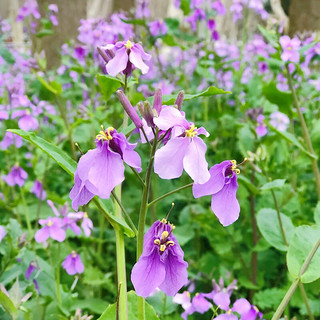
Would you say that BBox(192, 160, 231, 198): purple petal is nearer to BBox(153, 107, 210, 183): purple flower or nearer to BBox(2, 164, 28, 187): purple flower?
BBox(153, 107, 210, 183): purple flower

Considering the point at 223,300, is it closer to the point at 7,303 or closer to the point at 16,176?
the point at 7,303

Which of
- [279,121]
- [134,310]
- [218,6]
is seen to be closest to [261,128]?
[279,121]

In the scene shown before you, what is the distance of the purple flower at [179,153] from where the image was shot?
704 millimetres

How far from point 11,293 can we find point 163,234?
0.47 metres

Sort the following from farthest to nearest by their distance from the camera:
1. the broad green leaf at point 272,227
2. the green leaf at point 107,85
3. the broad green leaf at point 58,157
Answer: the broad green leaf at point 272,227, the green leaf at point 107,85, the broad green leaf at point 58,157

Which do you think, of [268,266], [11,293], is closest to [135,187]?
[268,266]

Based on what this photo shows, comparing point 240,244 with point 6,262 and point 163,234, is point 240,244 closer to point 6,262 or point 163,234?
point 6,262

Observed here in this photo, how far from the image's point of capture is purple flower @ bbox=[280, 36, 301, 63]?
1768 mm

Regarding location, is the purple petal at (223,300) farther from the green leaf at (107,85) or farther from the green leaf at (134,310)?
the green leaf at (107,85)

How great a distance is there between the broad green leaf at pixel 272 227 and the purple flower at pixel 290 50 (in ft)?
1.94

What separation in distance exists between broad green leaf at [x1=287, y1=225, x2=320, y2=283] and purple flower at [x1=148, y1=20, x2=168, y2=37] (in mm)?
1857

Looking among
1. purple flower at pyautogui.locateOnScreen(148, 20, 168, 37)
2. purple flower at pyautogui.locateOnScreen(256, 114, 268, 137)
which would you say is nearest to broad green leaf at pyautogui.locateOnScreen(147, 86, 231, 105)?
purple flower at pyautogui.locateOnScreen(256, 114, 268, 137)

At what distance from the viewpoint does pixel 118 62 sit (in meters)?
0.93

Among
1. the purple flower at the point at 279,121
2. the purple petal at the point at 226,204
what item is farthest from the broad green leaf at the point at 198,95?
the purple flower at the point at 279,121
